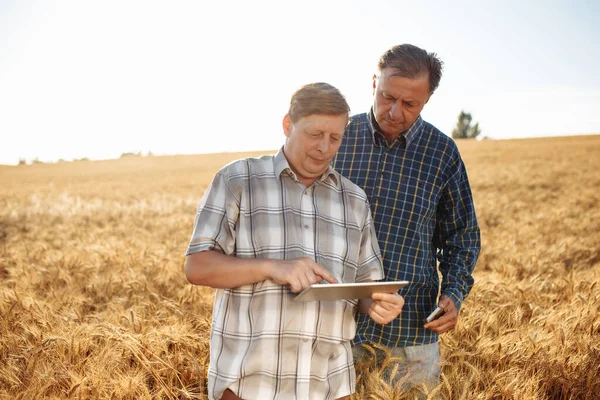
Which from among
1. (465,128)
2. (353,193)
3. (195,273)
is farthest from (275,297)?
(465,128)

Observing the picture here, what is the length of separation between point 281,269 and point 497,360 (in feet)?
6.81

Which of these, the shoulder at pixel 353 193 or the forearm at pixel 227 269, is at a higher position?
the shoulder at pixel 353 193

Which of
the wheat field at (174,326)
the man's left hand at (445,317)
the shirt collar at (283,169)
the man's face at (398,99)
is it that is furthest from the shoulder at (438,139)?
the wheat field at (174,326)

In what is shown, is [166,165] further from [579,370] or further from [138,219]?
[579,370]

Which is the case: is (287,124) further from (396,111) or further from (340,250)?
(396,111)

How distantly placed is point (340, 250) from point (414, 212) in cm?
94

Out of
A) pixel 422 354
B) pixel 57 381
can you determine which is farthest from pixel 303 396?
pixel 57 381

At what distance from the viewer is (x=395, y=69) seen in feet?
8.38

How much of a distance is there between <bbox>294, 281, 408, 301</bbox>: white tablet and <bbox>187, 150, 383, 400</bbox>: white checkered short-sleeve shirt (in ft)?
0.84

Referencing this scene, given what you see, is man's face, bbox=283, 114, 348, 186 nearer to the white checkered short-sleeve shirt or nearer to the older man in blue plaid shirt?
the white checkered short-sleeve shirt

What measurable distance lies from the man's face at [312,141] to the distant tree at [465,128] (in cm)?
8428

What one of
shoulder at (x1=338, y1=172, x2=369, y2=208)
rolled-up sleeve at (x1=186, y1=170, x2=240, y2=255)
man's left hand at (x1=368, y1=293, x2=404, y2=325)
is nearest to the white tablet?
man's left hand at (x1=368, y1=293, x2=404, y2=325)

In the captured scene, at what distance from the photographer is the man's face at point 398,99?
253 cm

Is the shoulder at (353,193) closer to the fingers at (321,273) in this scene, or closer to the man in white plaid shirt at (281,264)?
the man in white plaid shirt at (281,264)
